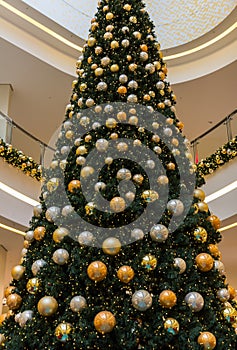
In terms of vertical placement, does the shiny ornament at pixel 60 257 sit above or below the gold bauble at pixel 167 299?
above

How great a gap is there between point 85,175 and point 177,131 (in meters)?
0.83

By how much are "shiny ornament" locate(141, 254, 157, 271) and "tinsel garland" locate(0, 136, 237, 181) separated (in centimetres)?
511

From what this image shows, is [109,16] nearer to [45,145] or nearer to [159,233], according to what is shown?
[159,233]

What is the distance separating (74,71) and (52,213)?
26.6 feet

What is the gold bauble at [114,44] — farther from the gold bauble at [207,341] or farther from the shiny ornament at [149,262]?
the gold bauble at [207,341]

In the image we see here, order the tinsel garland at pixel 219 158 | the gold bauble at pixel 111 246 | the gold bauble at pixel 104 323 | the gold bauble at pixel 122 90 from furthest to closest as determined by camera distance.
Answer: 1. the tinsel garland at pixel 219 158
2. the gold bauble at pixel 122 90
3. the gold bauble at pixel 111 246
4. the gold bauble at pixel 104 323

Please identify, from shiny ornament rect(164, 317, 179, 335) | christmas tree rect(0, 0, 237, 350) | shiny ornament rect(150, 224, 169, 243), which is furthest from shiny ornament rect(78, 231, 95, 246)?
shiny ornament rect(164, 317, 179, 335)

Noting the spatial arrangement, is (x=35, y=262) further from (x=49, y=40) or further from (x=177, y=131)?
(x=49, y=40)

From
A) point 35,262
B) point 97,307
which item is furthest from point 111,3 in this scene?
point 97,307

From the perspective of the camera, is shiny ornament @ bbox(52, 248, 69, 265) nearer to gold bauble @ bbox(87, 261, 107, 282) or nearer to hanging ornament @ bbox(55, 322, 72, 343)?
gold bauble @ bbox(87, 261, 107, 282)

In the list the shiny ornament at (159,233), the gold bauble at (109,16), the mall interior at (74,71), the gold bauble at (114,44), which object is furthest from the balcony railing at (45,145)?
the shiny ornament at (159,233)

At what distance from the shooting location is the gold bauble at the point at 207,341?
1.71 m

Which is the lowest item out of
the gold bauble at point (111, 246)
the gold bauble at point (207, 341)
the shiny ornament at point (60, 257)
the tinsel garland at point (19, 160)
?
the gold bauble at point (207, 341)

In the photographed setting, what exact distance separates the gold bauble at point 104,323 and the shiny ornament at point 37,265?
0.45m
